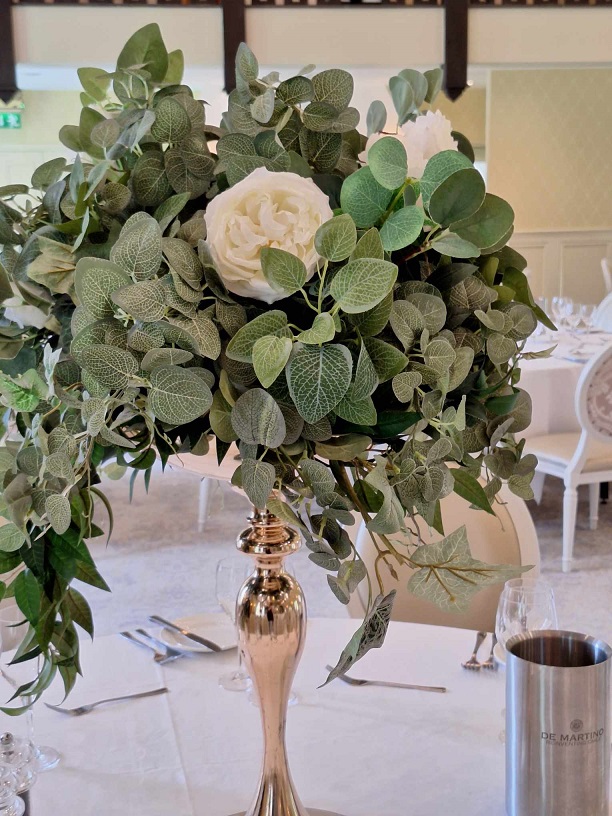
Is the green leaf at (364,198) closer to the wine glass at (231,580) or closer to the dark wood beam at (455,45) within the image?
the wine glass at (231,580)

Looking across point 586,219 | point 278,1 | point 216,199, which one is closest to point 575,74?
point 586,219

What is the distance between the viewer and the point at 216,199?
2.36 ft

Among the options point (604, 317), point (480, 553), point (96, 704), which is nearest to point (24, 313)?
point (96, 704)

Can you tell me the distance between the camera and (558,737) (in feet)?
3.14

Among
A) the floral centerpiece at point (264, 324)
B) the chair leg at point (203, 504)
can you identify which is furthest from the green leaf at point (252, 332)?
the chair leg at point (203, 504)

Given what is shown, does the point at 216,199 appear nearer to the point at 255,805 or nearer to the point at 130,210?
the point at 130,210

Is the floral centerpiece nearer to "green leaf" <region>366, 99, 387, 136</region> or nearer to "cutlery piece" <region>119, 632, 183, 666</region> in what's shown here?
"green leaf" <region>366, 99, 387, 136</region>

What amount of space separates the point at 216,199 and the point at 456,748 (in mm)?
861

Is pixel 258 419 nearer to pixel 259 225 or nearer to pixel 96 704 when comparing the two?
pixel 259 225

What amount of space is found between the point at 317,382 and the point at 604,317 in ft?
19.9

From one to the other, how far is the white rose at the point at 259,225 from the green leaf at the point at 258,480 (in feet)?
0.41

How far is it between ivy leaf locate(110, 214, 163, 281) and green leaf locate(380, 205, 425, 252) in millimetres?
170

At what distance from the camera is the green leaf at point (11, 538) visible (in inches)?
29.6

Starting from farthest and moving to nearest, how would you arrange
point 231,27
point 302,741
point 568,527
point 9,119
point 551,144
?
point 551,144 → point 9,119 → point 231,27 → point 568,527 → point 302,741
